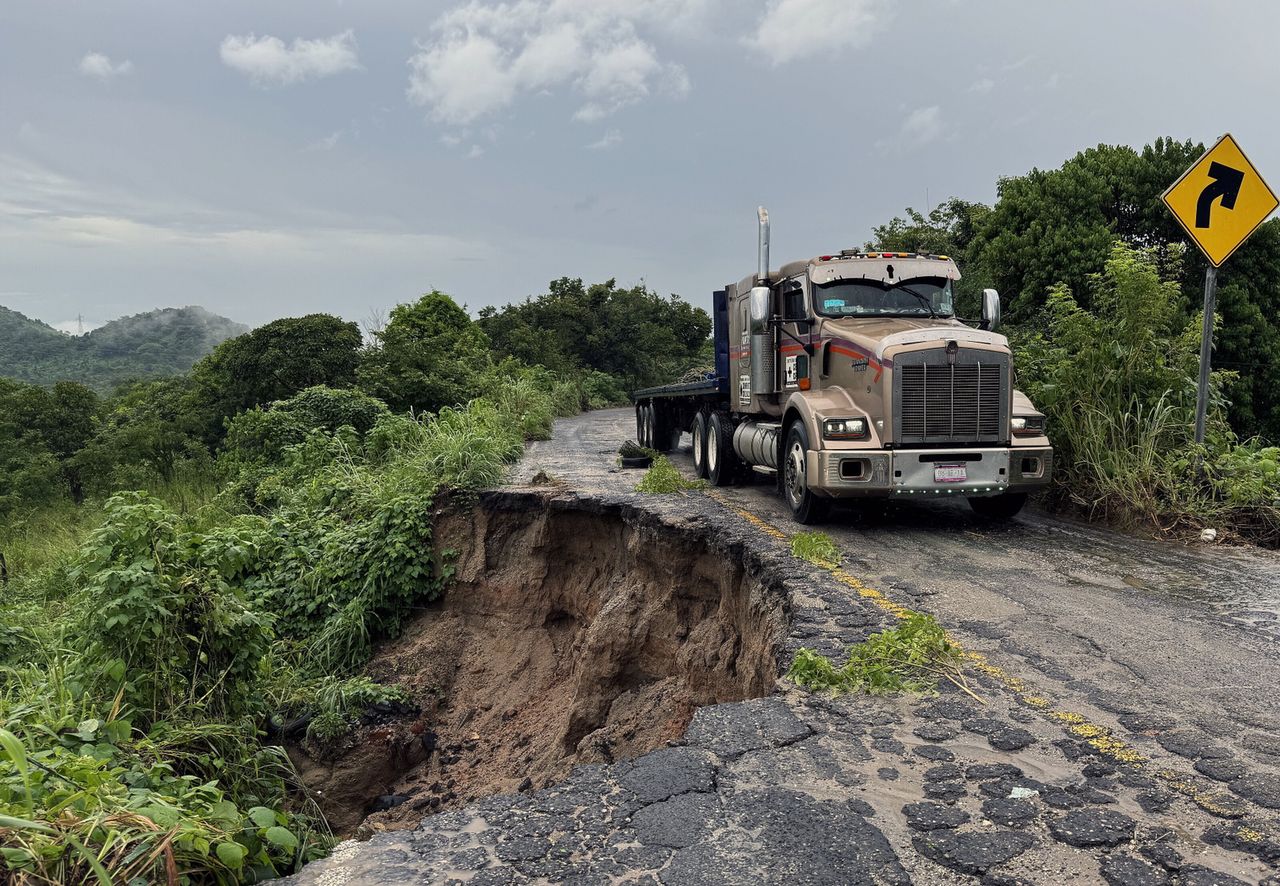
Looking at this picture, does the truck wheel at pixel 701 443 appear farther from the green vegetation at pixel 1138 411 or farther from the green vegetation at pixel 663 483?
the green vegetation at pixel 1138 411

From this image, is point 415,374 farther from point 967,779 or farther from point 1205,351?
point 967,779

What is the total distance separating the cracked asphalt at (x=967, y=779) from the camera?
9.04 feet

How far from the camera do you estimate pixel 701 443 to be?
12562 mm

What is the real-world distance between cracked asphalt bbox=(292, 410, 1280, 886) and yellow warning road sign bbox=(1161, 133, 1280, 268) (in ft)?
11.8

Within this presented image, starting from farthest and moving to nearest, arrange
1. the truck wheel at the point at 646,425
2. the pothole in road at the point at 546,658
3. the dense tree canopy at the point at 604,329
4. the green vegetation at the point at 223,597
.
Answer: the dense tree canopy at the point at 604,329
the truck wheel at the point at 646,425
the pothole in road at the point at 546,658
the green vegetation at the point at 223,597

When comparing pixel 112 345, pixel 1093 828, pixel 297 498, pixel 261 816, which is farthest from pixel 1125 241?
pixel 112 345

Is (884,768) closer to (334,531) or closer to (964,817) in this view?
(964,817)

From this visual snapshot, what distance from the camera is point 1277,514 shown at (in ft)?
24.6

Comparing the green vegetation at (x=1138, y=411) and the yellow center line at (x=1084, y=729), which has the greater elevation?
the green vegetation at (x=1138, y=411)

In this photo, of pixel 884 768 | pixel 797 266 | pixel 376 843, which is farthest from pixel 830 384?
pixel 376 843

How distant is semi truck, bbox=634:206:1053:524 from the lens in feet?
25.3

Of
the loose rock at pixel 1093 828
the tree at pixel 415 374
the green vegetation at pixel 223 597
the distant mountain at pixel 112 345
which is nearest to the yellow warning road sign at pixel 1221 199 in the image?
the loose rock at pixel 1093 828

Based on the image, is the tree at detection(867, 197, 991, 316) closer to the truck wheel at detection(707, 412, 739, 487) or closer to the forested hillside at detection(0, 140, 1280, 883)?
the forested hillside at detection(0, 140, 1280, 883)

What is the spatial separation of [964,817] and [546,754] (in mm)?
5486
